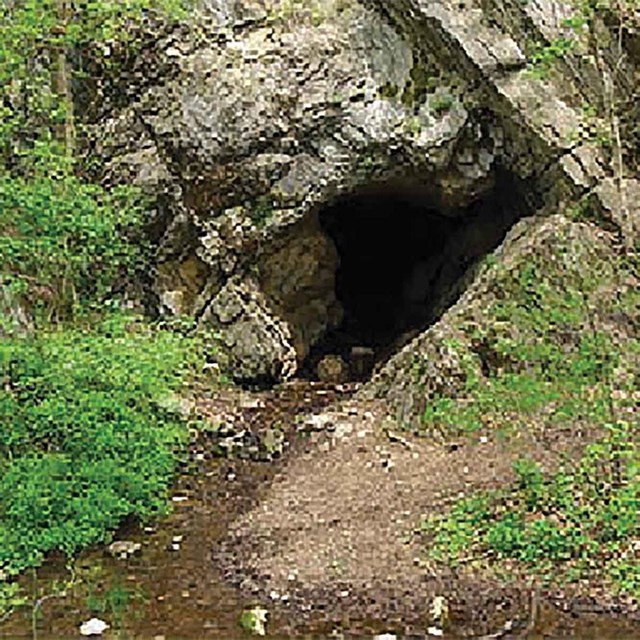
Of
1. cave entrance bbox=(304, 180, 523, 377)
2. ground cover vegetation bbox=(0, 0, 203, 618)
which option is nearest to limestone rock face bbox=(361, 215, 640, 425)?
cave entrance bbox=(304, 180, 523, 377)

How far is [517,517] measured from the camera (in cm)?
725

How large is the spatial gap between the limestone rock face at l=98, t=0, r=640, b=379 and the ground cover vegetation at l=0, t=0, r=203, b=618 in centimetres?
281

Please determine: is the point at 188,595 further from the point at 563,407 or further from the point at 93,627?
the point at 563,407

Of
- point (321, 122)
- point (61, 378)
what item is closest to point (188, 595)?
point (61, 378)

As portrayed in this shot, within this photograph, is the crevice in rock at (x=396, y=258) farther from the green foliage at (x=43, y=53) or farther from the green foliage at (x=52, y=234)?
the green foliage at (x=52, y=234)

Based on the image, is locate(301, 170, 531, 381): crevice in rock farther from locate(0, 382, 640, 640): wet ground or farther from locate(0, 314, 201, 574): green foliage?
locate(0, 314, 201, 574): green foliage

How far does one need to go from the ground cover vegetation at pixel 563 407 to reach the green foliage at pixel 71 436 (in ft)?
8.03

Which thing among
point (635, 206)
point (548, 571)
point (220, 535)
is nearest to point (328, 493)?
point (220, 535)

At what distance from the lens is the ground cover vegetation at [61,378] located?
7.44 m

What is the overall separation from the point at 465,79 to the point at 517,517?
235 inches

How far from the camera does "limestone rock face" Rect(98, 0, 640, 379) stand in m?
11.1

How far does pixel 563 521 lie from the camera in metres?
7.15

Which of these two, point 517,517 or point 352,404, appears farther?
point 352,404

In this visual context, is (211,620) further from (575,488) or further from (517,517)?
(575,488)
